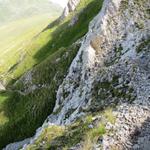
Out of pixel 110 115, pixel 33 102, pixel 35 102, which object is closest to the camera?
pixel 110 115

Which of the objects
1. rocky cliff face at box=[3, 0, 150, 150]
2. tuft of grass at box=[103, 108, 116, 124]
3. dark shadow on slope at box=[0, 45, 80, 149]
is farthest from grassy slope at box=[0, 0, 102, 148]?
tuft of grass at box=[103, 108, 116, 124]

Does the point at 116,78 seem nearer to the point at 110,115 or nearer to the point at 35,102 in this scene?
the point at 110,115

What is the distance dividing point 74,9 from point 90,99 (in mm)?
111296

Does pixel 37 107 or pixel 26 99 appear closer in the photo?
pixel 37 107

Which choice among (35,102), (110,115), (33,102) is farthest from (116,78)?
(33,102)

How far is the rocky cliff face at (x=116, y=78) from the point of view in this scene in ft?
125

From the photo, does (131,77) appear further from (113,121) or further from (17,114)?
(17,114)

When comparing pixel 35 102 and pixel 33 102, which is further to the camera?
pixel 33 102

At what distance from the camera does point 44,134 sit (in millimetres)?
42906

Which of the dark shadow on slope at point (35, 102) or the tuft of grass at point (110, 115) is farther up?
the tuft of grass at point (110, 115)

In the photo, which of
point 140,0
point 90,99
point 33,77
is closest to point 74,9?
point 33,77

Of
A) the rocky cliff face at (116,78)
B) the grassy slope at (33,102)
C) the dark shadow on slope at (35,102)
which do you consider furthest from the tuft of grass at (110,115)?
the grassy slope at (33,102)

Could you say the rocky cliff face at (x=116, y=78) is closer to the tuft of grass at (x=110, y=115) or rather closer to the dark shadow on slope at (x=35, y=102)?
the tuft of grass at (x=110, y=115)

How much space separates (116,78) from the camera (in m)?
45.9
